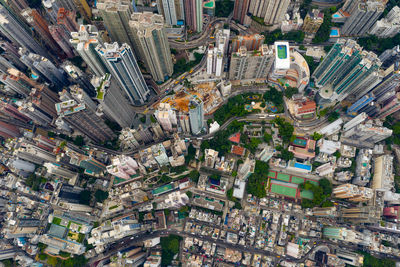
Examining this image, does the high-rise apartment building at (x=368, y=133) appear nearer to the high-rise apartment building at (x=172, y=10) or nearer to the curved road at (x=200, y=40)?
the curved road at (x=200, y=40)

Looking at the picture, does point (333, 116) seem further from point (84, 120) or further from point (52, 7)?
point (52, 7)

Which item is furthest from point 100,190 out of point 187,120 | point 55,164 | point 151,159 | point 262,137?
point 262,137

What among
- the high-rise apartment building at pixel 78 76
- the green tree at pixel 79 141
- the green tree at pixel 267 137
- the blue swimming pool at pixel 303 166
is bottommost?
the green tree at pixel 79 141

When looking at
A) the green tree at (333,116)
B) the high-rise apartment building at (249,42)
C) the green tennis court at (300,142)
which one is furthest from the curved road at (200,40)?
the green tree at (333,116)

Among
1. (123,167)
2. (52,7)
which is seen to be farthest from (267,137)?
(52,7)

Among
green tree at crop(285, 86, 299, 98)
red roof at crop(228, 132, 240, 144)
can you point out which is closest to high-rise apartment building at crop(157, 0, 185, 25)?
green tree at crop(285, 86, 299, 98)
